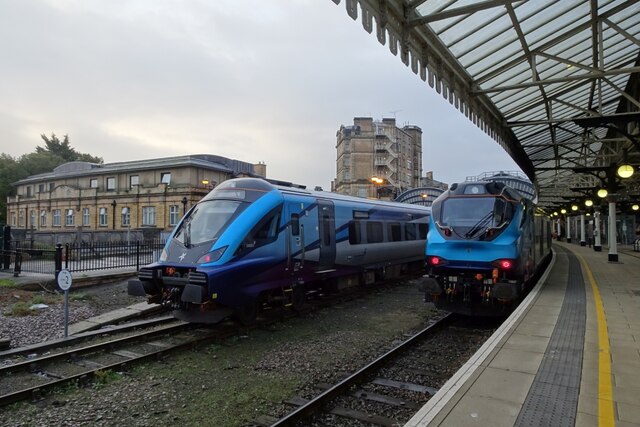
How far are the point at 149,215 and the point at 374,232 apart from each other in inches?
1387

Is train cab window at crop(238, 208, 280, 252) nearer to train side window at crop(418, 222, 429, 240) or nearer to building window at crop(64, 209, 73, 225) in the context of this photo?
train side window at crop(418, 222, 429, 240)

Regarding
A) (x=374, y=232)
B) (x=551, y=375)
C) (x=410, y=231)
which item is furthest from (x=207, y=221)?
(x=410, y=231)

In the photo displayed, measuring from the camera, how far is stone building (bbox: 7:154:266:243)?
138 feet

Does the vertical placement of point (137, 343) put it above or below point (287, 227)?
below

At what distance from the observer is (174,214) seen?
42.6 metres

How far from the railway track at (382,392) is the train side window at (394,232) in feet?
25.9

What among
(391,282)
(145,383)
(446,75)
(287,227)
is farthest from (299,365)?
(391,282)

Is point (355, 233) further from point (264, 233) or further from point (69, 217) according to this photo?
point (69, 217)

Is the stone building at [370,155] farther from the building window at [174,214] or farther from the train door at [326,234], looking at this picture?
the train door at [326,234]

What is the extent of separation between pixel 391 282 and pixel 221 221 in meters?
9.19

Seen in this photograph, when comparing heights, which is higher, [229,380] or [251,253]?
[251,253]

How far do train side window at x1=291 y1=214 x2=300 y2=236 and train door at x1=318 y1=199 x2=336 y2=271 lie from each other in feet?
3.51

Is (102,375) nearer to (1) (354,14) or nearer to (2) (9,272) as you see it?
(1) (354,14)

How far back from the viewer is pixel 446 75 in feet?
33.1
